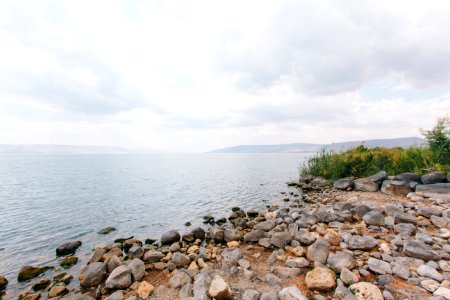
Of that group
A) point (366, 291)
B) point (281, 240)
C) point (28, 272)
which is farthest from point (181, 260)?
point (28, 272)

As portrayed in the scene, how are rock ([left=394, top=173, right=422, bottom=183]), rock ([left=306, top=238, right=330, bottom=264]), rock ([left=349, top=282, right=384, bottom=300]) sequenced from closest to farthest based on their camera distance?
rock ([left=349, top=282, right=384, bottom=300])
rock ([left=306, top=238, right=330, bottom=264])
rock ([left=394, top=173, right=422, bottom=183])

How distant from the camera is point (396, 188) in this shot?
1380 cm

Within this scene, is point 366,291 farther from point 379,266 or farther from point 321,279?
point 379,266

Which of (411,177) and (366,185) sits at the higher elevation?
(411,177)

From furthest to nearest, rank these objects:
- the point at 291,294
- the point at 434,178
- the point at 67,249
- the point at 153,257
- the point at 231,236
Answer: the point at 434,178, the point at 67,249, the point at 231,236, the point at 153,257, the point at 291,294

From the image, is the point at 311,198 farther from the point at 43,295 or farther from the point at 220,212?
the point at 43,295

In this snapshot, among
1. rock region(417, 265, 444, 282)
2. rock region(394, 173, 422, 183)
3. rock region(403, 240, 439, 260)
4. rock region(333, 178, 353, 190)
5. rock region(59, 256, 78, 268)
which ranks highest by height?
rock region(394, 173, 422, 183)

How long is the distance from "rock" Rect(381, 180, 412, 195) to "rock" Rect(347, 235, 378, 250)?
960cm

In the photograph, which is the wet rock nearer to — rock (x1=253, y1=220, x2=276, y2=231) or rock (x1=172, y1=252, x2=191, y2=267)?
rock (x1=253, y1=220, x2=276, y2=231)

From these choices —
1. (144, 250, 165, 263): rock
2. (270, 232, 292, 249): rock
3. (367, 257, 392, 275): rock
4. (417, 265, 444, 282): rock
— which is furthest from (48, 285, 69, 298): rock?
(417, 265, 444, 282): rock

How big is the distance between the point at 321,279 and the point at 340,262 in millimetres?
1041

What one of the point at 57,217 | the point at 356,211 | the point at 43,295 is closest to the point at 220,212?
the point at 356,211

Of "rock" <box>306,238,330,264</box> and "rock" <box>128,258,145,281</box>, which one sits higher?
"rock" <box>306,238,330,264</box>

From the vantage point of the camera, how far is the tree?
1526 centimetres
